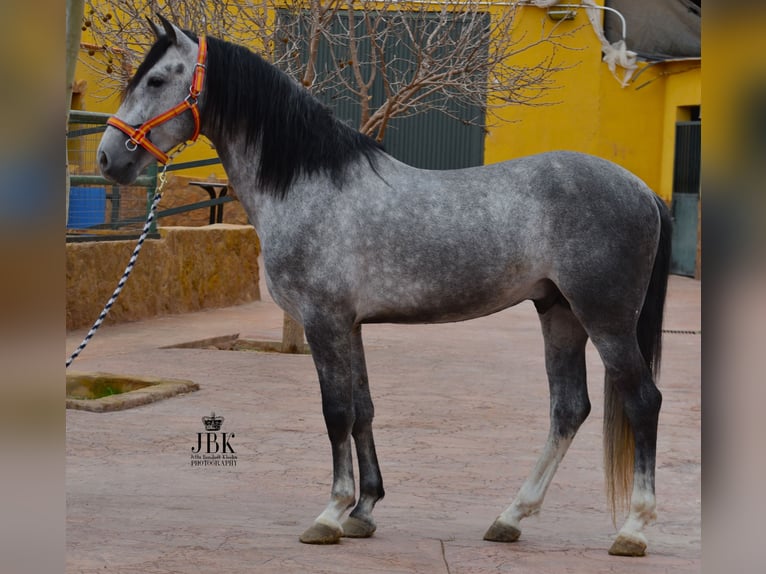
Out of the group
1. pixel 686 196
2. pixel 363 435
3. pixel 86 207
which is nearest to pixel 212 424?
pixel 363 435

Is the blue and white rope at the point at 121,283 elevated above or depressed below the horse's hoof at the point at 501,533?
above

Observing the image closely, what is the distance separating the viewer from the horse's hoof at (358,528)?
14.7ft

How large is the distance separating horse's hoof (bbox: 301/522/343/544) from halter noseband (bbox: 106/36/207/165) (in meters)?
1.62

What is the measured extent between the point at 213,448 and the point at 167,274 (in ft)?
18.1

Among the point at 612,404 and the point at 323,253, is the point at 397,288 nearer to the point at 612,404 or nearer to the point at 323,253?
the point at 323,253

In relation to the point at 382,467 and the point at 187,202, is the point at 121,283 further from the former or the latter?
the point at 187,202

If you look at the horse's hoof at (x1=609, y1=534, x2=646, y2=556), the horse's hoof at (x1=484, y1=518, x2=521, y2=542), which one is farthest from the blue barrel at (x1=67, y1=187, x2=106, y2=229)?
the horse's hoof at (x1=609, y1=534, x2=646, y2=556)

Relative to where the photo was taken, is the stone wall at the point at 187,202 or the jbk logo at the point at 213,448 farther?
the stone wall at the point at 187,202

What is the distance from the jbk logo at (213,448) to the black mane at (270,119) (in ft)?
6.25

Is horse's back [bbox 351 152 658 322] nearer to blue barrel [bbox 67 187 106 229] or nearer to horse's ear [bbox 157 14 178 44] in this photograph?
horse's ear [bbox 157 14 178 44]

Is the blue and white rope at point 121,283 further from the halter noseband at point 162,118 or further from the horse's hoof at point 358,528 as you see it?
the horse's hoof at point 358,528

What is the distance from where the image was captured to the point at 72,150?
35.1 feet

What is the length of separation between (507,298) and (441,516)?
112 cm

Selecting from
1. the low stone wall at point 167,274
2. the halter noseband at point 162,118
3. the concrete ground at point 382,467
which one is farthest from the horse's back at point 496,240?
the low stone wall at point 167,274
